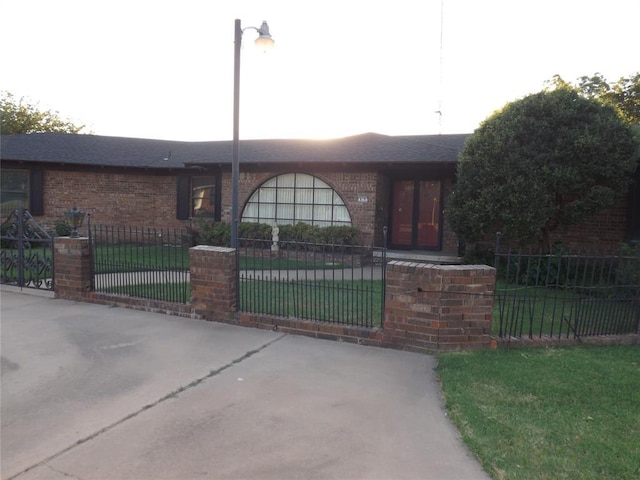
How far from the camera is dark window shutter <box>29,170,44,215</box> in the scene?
15625 mm

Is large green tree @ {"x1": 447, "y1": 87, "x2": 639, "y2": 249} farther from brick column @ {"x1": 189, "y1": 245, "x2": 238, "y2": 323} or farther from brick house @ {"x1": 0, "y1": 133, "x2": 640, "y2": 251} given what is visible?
brick column @ {"x1": 189, "y1": 245, "x2": 238, "y2": 323}

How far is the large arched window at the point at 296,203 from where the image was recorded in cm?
1415

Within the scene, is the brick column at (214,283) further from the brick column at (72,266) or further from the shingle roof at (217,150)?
the shingle roof at (217,150)

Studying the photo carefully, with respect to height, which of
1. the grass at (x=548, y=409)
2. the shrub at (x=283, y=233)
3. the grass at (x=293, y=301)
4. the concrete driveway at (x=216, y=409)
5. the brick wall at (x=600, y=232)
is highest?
the brick wall at (x=600, y=232)

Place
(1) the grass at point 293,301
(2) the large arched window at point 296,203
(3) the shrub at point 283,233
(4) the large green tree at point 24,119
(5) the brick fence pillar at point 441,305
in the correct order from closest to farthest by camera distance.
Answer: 1. (5) the brick fence pillar at point 441,305
2. (1) the grass at point 293,301
3. (3) the shrub at point 283,233
4. (2) the large arched window at point 296,203
5. (4) the large green tree at point 24,119

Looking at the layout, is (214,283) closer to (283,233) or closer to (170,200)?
(283,233)

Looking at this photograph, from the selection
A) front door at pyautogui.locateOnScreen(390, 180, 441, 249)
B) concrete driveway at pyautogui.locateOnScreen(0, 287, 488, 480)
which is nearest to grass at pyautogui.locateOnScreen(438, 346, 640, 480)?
concrete driveway at pyautogui.locateOnScreen(0, 287, 488, 480)

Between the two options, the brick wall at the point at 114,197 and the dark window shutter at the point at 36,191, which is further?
the brick wall at the point at 114,197

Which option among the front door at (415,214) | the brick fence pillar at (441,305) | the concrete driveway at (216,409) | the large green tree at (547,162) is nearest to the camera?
the concrete driveway at (216,409)

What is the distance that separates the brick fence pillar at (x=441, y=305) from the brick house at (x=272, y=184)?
7.34 metres

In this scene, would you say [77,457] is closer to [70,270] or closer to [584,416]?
[584,416]

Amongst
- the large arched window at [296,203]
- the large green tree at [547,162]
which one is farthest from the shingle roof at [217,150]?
the large green tree at [547,162]

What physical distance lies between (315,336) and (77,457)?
3.05 metres

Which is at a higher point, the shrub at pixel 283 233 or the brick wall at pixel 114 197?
the brick wall at pixel 114 197
